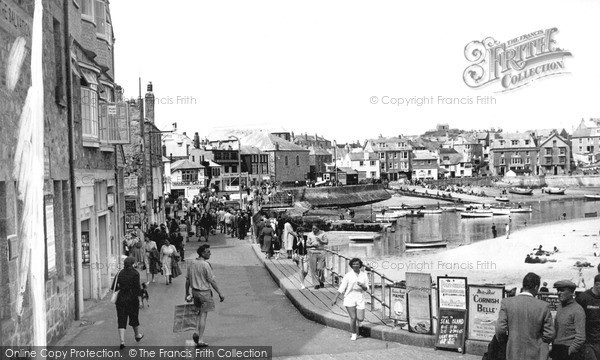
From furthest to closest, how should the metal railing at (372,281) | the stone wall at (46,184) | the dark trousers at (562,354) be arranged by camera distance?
the metal railing at (372,281)
the stone wall at (46,184)
the dark trousers at (562,354)

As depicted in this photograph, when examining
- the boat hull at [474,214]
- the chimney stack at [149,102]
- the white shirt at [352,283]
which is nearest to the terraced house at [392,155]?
the boat hull at [474,214]

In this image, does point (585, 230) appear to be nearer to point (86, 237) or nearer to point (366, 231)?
point (366, 231)

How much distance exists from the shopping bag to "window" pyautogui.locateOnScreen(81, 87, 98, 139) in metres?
6.54

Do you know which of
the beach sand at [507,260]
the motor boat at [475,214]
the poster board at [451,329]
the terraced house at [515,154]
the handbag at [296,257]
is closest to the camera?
the poster board at [451,329]

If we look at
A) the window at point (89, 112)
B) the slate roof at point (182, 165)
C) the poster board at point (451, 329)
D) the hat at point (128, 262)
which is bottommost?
the poster board at point (451, 329)

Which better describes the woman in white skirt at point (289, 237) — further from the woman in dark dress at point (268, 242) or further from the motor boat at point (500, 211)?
the motor boat at point (500, 211)

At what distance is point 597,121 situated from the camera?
188875 millimetres

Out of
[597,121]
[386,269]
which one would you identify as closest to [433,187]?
[597,121]

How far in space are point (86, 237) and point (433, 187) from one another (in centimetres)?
12753

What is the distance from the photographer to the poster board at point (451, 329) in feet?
36.6

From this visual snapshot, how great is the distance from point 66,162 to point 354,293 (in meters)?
6.27

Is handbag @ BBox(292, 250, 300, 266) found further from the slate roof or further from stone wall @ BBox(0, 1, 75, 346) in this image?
the slate roof

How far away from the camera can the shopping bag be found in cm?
1132

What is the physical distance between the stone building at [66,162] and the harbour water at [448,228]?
28.0 m
